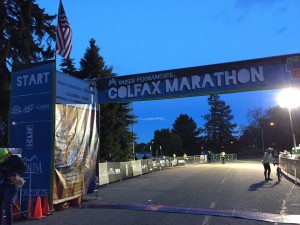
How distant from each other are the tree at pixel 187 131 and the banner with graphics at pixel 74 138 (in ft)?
358

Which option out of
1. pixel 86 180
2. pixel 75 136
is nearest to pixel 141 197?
pixel 86 180

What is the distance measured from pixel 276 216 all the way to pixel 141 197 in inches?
222

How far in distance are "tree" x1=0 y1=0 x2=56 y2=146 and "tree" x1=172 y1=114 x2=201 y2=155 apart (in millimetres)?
99418

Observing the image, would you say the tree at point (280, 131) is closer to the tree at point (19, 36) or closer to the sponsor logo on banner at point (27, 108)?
the tree at point (19, 36)

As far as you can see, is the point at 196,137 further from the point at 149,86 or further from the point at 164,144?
the point at 149,86

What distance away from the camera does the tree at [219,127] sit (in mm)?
140538

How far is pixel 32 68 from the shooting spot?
12531 millimetres

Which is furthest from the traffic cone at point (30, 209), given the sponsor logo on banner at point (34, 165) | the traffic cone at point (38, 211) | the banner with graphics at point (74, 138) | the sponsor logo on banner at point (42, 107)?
the sponsor logo on banner at point (42, 107)

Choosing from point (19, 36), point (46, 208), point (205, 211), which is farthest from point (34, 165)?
point (19, 36)

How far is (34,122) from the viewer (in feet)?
40.1

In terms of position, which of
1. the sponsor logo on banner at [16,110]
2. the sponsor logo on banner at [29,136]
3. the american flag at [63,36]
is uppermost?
the american flag at [63,36]

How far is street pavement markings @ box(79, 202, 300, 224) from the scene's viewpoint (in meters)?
9.81

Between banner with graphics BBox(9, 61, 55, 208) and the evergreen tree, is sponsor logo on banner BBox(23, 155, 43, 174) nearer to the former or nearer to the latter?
banner with graphics BBox(9, 61, 55, 208)

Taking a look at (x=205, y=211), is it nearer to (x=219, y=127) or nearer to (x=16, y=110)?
(x=16, y=110)
